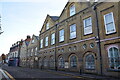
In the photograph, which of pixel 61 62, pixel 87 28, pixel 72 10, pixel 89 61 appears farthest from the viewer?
pixel 61 62

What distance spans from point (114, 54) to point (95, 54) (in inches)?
95.0

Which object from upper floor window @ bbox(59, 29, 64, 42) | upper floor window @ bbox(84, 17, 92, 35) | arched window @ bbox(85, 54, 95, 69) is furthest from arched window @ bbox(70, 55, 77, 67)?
upper floor window @ bbox(59, 29, 64, 42)

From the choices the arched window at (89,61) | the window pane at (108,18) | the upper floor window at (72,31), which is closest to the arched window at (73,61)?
the arched window at (89,61)

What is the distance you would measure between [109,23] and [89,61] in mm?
5341

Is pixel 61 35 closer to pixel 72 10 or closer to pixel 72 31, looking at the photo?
pixel 72 31

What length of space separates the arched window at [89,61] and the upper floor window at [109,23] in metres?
3.79

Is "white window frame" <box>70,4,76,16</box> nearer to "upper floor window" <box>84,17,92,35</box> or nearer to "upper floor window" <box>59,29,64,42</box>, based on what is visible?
"upper floor window" <box>84,17,92,35</box>

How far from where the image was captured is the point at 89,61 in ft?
50.6

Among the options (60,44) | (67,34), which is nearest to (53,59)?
(60,44)

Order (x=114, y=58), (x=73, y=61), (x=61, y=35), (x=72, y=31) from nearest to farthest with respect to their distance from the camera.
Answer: (x=114, y=58), (x=73, y=61), (x=72, y=31), (x=61, y=35)

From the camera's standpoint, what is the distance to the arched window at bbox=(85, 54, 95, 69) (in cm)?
1491

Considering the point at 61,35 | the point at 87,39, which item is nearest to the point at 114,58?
the point at 87,39

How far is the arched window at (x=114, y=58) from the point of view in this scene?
12.2 m

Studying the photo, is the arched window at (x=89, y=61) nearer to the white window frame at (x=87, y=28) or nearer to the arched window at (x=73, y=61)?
the arched window at (x=73, y=61)
